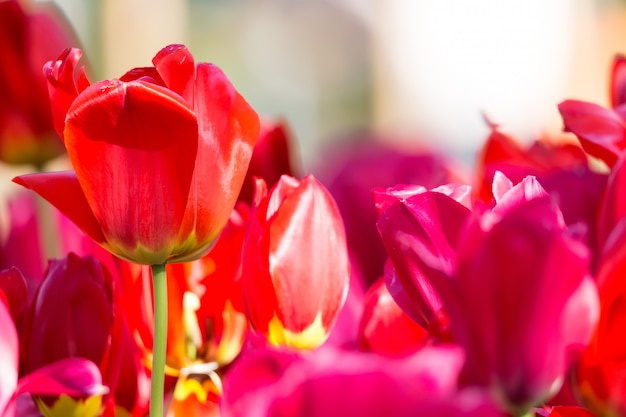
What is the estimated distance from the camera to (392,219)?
0.24m

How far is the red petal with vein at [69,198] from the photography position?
0.27 meters

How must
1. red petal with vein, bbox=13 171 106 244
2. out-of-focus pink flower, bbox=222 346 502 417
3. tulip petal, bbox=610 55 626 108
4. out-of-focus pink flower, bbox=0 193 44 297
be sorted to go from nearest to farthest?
out-of-focus pink flower, bbox=222 346 502 417
red petal with vein, bbox=13 171 106 244
tulip petal, bbox=610 55 626 108
out-of-focus pink flower, bbox=0 193 44 297

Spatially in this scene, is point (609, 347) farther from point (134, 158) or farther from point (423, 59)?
point (423, 59)

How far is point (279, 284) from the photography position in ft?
0.92

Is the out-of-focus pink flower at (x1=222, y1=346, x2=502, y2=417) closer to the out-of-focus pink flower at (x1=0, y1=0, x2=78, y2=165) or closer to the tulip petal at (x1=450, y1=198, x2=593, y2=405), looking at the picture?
the tulip petal at (x1=450, y1=198, x2=593, y2=405)

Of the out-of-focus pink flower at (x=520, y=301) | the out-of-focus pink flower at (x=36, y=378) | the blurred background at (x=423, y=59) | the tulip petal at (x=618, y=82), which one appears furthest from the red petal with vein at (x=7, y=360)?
the blurred background at (x=423, y=59)

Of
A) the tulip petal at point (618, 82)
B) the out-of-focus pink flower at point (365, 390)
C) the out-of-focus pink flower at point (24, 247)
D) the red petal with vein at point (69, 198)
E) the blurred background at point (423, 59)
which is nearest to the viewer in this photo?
the out-of-focus pink flower at point (365, 390)

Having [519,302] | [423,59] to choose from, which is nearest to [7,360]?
[519,302]

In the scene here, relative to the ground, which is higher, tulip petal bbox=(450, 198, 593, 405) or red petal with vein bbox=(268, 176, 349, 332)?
tulip petal bbox=(450, 198, 593, 405)

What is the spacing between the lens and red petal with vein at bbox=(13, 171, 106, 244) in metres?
0.27

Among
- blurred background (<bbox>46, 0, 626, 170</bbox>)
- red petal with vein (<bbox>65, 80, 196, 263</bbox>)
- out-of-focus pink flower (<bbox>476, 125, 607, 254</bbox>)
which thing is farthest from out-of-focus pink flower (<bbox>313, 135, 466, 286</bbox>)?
blurred background (<bbox>46, 0, 626, 170</bbox>)

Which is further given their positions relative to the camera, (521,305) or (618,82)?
(618,82)

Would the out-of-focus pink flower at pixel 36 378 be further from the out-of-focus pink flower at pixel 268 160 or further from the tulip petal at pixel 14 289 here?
the out-of-focus pink flower at pixel 268 160

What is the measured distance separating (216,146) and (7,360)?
0.08 m
